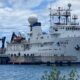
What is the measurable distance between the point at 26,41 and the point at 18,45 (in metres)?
2.67

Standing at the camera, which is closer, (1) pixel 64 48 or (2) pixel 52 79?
(2) pixel 52 79

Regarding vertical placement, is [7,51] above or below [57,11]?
below

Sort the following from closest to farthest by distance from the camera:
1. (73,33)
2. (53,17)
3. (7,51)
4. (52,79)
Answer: (52,79) → (73,33) → (53,17) → (7,51)

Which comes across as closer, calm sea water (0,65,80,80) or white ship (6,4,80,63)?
calm sea water (0,65,80,80)

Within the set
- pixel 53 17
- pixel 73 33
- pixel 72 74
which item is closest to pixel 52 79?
pixel 72 74

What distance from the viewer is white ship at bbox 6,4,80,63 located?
9438 centimetres

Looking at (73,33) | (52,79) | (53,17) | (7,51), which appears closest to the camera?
(52,79)

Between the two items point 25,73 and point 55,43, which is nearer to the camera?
point 25,73

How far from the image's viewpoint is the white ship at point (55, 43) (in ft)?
310

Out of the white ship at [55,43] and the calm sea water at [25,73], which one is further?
the white ship at [55,43]

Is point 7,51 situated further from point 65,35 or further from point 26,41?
point 65,35

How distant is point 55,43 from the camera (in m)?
96.2

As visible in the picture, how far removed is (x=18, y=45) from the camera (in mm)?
106500

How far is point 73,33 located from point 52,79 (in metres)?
72.0
